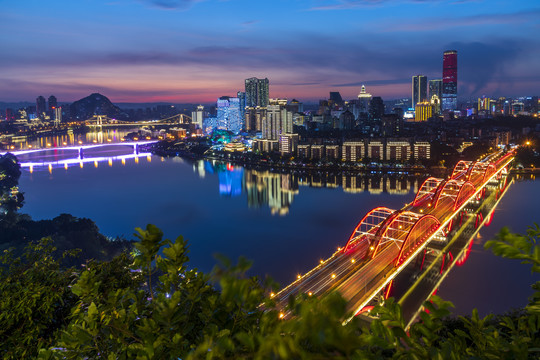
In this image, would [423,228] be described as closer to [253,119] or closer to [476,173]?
[476,173]

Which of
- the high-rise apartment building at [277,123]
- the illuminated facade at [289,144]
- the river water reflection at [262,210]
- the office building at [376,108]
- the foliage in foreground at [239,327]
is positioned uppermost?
the office building at [376,108]

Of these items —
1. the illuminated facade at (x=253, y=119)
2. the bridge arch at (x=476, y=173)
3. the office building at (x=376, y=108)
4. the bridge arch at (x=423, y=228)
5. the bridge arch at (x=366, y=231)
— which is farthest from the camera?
the illuminated facade at (x=253, y=119)

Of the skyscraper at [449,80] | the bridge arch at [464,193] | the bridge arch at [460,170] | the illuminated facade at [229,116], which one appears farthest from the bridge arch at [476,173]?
the skyscraper at [449,80]

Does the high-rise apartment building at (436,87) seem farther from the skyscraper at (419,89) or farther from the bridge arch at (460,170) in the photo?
the bridge arch at (460,170)

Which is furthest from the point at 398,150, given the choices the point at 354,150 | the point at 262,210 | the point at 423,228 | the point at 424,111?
Result: the point at 424,111

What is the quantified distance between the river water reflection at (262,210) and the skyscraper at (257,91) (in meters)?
22.4

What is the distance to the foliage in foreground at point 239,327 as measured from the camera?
1.40 ft

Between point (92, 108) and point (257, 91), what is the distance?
890 inches

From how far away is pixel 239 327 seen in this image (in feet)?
2.52

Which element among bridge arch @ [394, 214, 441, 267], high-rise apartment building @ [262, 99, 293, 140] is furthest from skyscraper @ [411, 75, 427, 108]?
bridge arch @ [394, 214, 441, 267]

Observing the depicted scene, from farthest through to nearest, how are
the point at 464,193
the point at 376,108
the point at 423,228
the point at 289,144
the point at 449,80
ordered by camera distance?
the point at 449,80
the point at 376,108
the point at 289,144
the point at 464,193
the point at 423,228

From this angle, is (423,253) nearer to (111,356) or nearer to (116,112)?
(111,356)

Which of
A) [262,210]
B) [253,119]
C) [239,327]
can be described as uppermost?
[253,119]

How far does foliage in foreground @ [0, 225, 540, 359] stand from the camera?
43 centimetres
